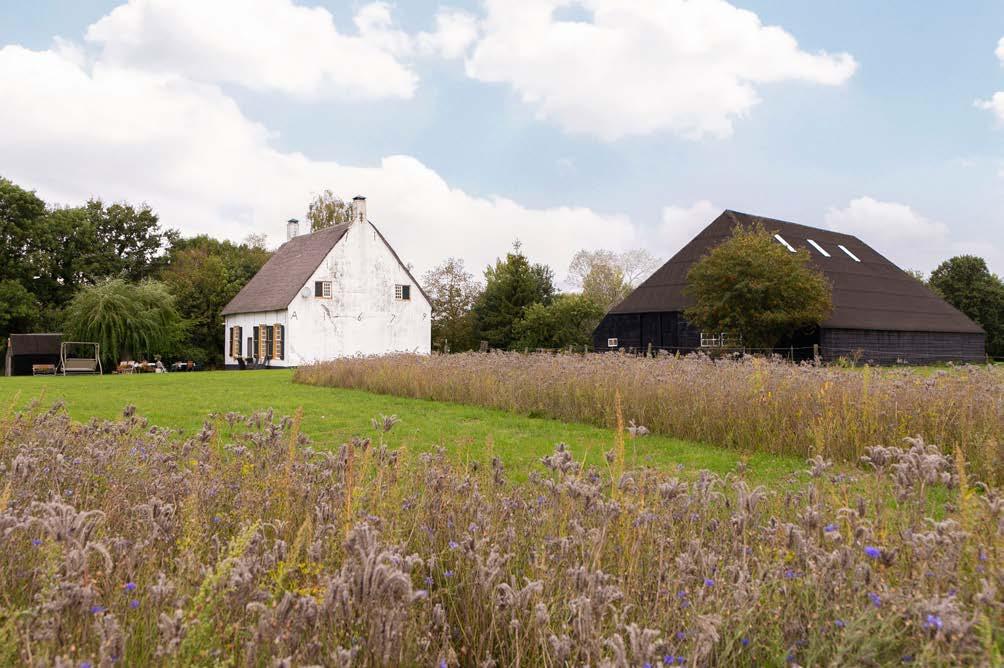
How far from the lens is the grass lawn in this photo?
803 cm

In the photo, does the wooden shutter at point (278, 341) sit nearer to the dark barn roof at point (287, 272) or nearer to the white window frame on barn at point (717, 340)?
the dark barn roof at point (287, 272)

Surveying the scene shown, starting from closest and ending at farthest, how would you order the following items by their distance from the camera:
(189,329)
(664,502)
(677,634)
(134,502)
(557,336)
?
(677,634) < (664,502) < (134,502) < (557,336) < (189,329)

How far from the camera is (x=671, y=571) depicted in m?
3.13

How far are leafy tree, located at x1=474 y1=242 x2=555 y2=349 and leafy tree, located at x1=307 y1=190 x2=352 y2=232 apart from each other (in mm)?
21121

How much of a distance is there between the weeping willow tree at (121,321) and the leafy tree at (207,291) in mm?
5841

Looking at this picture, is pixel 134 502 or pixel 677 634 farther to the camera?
pixel 134 502

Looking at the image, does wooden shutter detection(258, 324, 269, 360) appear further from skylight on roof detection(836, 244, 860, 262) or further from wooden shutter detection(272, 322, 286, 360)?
skylight on roof detection(836, 244, 860, 262)

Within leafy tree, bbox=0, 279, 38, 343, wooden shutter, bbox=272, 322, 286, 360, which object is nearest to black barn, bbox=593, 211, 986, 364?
wooden shutter, bbox=272, 322, 286, 360

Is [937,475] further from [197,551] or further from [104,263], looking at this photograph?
[104,263]

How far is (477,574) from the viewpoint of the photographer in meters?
3.04

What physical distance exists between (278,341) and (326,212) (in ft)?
80.3

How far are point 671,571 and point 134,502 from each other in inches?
128

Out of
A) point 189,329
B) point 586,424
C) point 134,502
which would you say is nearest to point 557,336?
point 189,329

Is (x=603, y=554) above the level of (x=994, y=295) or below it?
below
